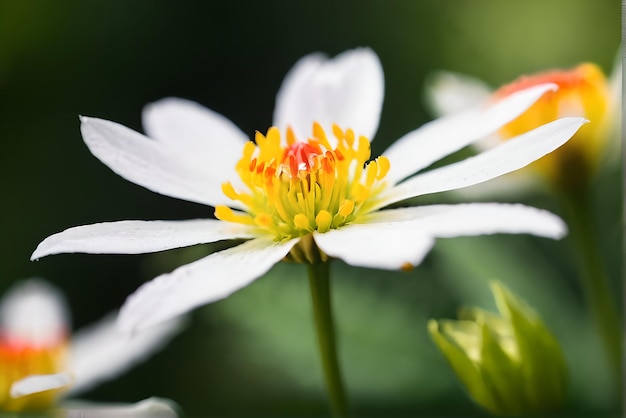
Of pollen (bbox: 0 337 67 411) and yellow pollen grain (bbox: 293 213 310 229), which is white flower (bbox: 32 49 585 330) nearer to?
yellow pollen grain (bbox: 293 213 310 229)

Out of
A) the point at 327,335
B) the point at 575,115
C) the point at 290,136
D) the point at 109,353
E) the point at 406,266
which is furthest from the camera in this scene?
A: the point at 109,353

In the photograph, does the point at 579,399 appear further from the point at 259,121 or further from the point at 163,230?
the point at 259,121

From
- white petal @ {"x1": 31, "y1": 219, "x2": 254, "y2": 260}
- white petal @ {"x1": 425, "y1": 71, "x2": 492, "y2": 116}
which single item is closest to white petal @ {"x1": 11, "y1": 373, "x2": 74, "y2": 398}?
white petal @ {"x1": 31, "y1": 219, "x2": 254, "y2": 260}

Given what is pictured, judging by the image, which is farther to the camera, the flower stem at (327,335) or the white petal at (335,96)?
the white petal at (335,96)

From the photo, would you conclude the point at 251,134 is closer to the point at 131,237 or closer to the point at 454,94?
the point at 454,94

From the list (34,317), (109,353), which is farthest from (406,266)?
(34,317)

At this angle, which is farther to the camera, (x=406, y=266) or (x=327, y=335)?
(x=327, y=335)

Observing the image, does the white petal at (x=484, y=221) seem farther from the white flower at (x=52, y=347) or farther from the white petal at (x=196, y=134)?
the white flower at (x=52, y=347)

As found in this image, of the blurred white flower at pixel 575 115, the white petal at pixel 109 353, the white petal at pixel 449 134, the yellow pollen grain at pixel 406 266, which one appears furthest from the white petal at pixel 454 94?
the yellow pollen grain at pixel 406 266

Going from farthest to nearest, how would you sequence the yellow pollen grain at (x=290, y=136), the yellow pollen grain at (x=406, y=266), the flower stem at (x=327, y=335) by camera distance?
the yellow pollen grain at (x=290, y=136), the flower stem at (x=327, y=335), the yellow pollen grain at (x=406, y=266)
